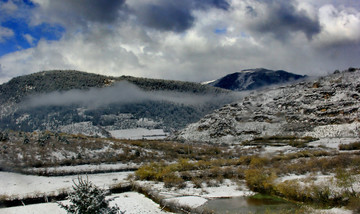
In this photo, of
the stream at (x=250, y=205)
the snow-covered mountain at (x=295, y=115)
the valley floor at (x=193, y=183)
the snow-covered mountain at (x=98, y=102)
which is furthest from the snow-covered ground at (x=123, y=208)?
the snow-covered mountain at (x=98, y=102)

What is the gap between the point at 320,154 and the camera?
2836 centimetres

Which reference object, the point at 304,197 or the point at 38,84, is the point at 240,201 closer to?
the point at 304,197

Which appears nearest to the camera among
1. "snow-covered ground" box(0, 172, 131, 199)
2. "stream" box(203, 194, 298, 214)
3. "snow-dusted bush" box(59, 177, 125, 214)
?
"snow-dusted bush" box(59, 177, 125, 214)

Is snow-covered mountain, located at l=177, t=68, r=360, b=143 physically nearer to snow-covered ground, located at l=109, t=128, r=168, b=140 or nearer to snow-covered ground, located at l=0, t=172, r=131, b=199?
snow-covered ground, located at l=109, t=128, r=168, b=140

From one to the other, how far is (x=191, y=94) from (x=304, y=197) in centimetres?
11209

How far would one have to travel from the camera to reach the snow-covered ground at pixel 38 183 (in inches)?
695

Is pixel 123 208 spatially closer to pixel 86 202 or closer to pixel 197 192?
pixel 197 192

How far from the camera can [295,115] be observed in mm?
49250

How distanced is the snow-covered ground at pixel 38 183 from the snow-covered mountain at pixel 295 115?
3038 centimetres

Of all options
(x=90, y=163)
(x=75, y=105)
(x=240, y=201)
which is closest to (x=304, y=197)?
(x=240, y=201)

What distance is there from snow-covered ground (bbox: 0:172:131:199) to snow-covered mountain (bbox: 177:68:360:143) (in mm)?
30380

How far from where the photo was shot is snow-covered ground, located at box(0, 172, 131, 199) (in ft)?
57.9

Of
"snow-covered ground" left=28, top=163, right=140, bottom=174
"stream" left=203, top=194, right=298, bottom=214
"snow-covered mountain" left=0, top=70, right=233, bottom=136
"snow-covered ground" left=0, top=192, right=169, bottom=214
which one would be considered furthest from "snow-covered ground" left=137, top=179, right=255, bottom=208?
"snow-covered mountain" left=0, top=70, right=233, bottom=136

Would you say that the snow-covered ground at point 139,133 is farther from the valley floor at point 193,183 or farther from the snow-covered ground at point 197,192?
the snow-covered ground at point 197,192
